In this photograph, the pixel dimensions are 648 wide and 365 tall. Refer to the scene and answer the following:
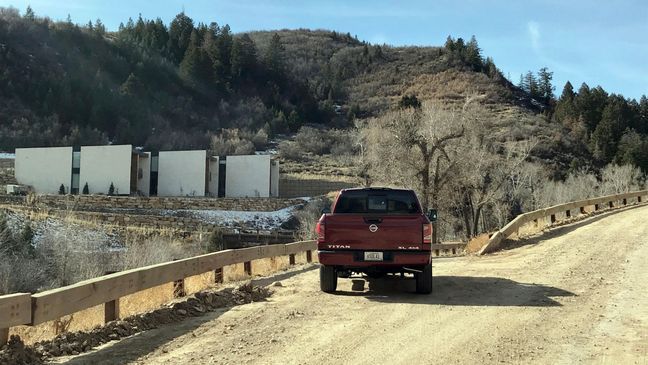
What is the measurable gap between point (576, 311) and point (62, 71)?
138m

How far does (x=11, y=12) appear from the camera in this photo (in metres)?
146

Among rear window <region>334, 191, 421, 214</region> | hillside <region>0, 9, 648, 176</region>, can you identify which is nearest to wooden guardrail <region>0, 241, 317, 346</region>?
rear window <region>334, 191, 421, 214</region>

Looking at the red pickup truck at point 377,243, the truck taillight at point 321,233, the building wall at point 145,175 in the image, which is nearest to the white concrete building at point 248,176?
the building wall at point 145,175

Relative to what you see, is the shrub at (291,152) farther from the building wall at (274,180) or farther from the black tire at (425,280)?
the black tire at (425,280)

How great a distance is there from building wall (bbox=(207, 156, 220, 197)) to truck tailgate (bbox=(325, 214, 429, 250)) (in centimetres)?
7019

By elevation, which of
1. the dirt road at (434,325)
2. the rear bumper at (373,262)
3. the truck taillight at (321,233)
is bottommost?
the dirt road at (434,325)

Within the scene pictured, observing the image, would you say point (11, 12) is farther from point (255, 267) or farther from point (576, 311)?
point (576, 311)

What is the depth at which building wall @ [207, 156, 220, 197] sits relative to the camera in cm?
7988

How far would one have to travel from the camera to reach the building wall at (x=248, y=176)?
263 feet

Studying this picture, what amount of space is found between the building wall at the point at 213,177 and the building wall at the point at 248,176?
1.37m

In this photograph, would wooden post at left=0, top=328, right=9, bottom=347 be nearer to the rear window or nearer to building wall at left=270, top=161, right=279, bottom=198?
the rear window

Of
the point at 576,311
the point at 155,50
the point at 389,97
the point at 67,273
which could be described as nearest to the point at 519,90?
the point at 389,97

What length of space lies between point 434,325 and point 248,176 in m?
73.4

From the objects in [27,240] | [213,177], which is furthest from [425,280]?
[213,177]
